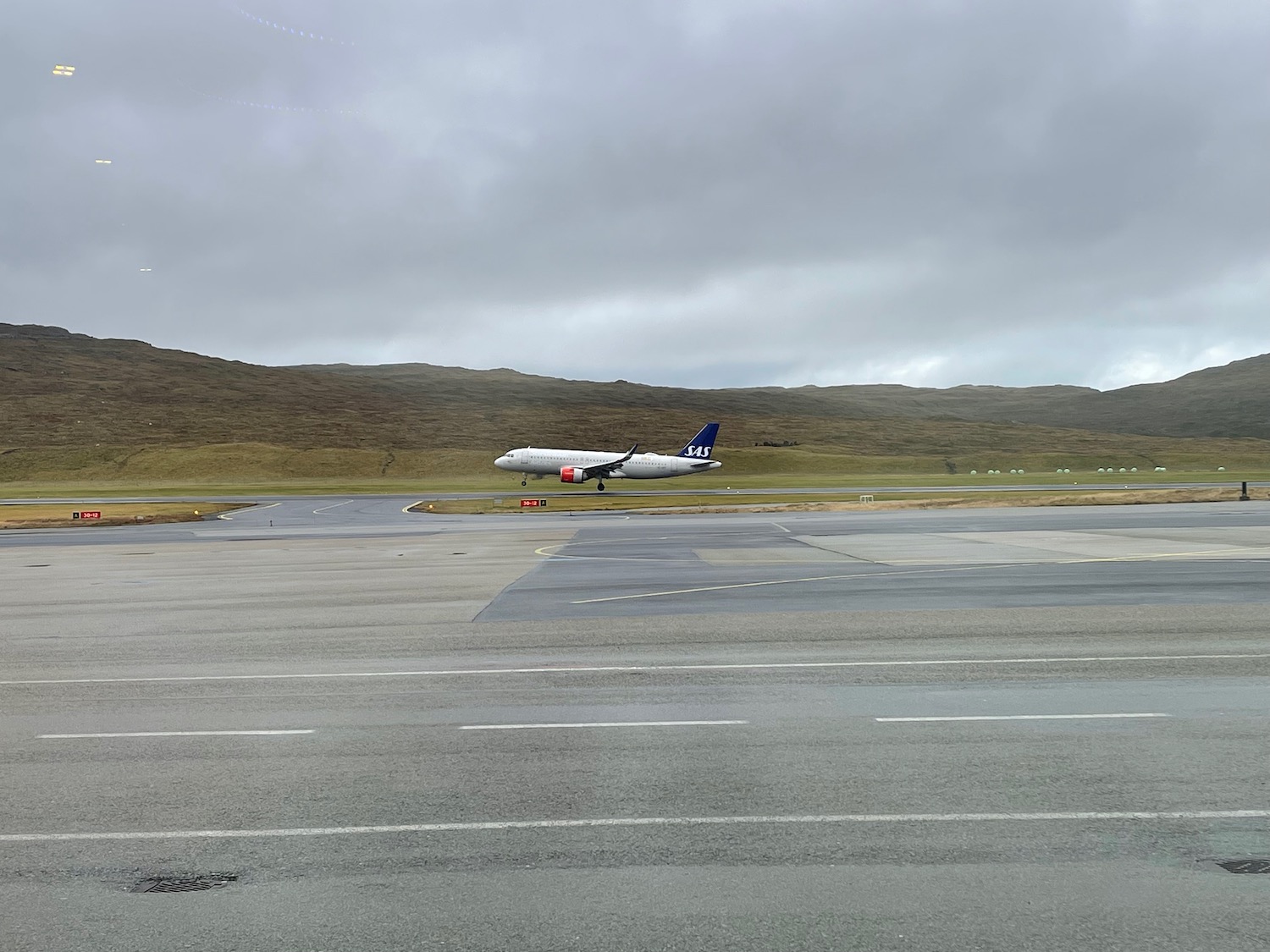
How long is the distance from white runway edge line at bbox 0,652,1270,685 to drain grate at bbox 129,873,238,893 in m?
6.69

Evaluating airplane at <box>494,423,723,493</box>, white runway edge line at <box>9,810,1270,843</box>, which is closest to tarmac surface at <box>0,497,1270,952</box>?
white runway edge line at <box>9,810,1270,843</box>

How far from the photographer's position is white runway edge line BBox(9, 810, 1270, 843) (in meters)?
7.36

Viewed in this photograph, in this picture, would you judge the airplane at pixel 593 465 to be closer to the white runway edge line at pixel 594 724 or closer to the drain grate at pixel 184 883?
the white runway edge line at pixel 594 724

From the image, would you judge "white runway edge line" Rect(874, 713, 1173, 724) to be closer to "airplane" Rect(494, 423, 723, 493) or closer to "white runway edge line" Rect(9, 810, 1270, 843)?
"white runway edge line" Rect(9, 810, 1270, 843)

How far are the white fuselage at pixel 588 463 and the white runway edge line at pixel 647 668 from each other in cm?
7936

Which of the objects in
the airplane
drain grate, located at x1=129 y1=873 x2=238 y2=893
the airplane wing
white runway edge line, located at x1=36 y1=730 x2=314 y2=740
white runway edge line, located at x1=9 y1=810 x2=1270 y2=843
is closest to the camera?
drain grate, located at x1=129 y1=873 x2=238 y2=893

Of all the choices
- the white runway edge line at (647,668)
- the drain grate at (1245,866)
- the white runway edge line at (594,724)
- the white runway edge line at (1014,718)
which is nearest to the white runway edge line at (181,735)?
the white runway edge line at (594,724)

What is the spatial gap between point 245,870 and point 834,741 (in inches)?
219

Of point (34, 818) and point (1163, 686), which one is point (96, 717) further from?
point (1163, 686)

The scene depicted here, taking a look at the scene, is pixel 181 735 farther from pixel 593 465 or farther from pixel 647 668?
pixel 593 465

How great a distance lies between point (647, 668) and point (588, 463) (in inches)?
3213

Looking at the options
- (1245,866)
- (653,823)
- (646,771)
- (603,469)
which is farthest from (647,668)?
(603,469)

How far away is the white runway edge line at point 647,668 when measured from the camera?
13.4 m

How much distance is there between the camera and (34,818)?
7.80 metres
